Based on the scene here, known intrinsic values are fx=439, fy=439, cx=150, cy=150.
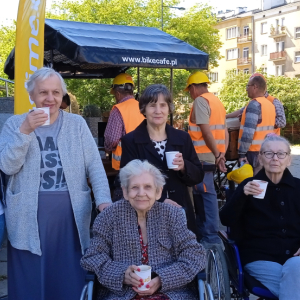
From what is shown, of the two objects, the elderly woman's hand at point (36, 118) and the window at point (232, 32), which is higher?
the window at point (232, 32)

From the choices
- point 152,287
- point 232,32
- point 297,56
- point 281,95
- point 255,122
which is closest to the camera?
point 152,287

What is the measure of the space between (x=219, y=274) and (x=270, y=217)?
26.4 inches

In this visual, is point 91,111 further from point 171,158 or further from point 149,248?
point 149,248

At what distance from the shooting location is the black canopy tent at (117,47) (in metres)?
Answer: 5.63

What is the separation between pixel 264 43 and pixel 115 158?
51045 millimetres

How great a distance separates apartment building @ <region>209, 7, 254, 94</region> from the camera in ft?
176

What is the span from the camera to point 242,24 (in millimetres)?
54531

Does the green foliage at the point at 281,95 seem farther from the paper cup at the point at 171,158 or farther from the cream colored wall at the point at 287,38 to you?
the paper cup at the point at 171,158

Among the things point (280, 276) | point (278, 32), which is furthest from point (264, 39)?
point (280, 276)

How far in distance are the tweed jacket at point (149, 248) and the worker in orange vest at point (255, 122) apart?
3029 millimetres

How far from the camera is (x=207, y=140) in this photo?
500 cm

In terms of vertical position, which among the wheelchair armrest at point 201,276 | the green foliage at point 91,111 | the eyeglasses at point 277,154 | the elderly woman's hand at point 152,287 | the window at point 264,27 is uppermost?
the window at point 264,27

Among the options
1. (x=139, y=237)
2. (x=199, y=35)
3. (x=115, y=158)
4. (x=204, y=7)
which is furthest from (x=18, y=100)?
(x=204, y=7)

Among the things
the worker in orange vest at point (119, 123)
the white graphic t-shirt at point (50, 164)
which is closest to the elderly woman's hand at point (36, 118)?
the white graphic t-shirt at point (50, 164)
